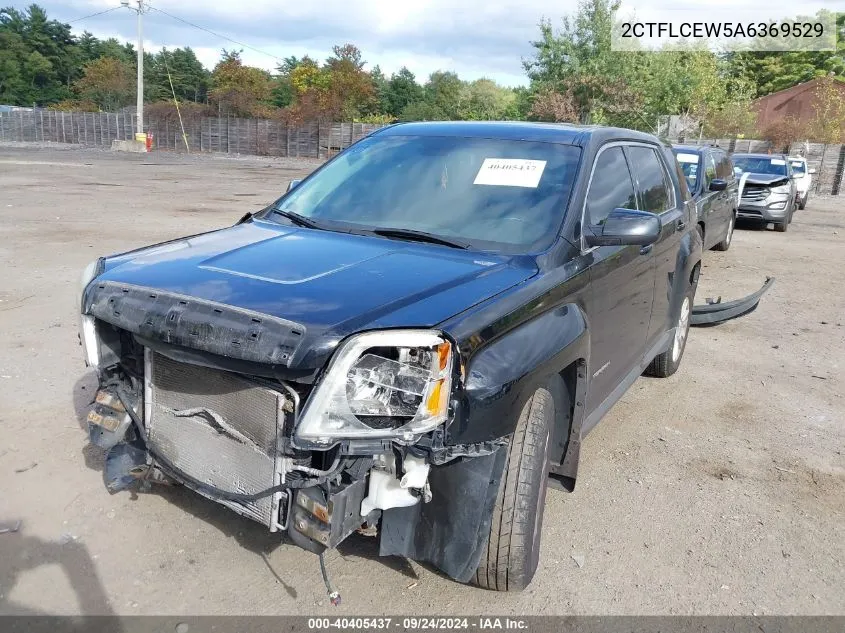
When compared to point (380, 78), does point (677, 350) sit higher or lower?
lower

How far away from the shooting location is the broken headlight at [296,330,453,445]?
92.2 inches

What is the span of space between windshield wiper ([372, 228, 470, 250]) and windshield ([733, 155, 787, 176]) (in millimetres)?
14841

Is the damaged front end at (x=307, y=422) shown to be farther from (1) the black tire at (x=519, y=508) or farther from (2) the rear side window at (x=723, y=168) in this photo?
(2) the rear side window at (x=723, y=168)

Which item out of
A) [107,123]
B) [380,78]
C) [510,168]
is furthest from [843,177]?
[380,78]

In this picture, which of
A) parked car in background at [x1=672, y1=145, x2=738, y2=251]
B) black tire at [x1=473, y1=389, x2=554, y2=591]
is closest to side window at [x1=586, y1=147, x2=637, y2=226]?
black tire at [x1=473, y1=389, x2=554, y2=591]

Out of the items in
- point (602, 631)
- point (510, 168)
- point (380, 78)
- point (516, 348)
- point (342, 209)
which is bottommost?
point (602, 631)

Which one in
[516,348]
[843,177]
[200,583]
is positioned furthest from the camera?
[843,177]

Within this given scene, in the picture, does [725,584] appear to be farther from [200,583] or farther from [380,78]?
[380,78]

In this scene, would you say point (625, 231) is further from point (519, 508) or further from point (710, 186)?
point (710, 186)

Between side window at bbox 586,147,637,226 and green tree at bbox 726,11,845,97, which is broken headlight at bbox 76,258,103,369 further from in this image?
green tree at bbox 726,11,845,97

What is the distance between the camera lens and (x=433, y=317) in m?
2.46

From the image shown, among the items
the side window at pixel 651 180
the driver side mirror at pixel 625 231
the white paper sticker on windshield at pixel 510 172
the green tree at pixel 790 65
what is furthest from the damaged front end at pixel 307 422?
the green tree at pixel 790 65

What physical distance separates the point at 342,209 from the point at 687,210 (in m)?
2.83

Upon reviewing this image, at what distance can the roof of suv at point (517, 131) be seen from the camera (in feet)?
12.7
